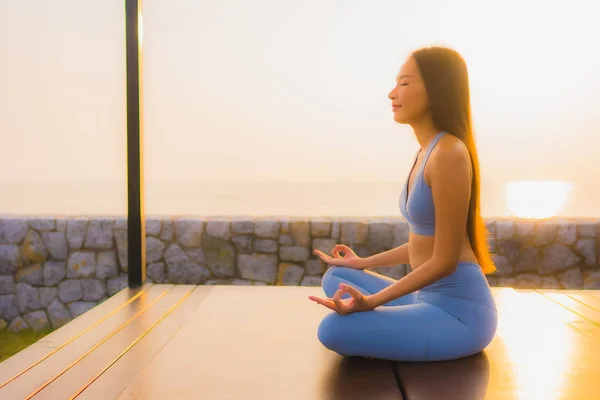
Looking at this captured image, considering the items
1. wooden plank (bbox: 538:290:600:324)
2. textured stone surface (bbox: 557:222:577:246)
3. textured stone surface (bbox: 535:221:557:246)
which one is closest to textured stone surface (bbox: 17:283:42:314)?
wooden plank (bbox: 538:290:600:324)

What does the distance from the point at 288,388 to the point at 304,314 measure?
0.82 m

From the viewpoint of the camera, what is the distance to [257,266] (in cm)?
441

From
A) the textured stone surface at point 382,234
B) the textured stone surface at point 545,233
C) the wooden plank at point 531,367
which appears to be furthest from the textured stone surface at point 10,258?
the textured stone surface at point 545,233

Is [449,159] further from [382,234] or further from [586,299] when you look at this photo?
[382,234]

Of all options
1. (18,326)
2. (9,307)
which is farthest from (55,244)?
(18,326)

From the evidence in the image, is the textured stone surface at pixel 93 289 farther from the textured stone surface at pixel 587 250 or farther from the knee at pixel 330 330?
the textured stone surface at pixel 587 250

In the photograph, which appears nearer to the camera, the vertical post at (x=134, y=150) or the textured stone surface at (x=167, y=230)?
the vertical post at (x=134, y=150)

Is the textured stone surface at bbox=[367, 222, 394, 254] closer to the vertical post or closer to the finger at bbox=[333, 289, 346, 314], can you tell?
the vertical post

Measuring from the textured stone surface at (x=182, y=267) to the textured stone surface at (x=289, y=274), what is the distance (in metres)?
0.62

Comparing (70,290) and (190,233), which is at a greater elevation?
(190,233)

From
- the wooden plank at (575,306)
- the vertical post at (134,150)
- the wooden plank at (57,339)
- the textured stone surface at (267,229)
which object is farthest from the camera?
the textured stone surface at (267,229)

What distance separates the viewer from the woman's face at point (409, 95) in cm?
154

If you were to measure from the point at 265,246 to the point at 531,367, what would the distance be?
117 inches

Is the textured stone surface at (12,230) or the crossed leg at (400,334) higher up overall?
the crossed leg at (400,334)
